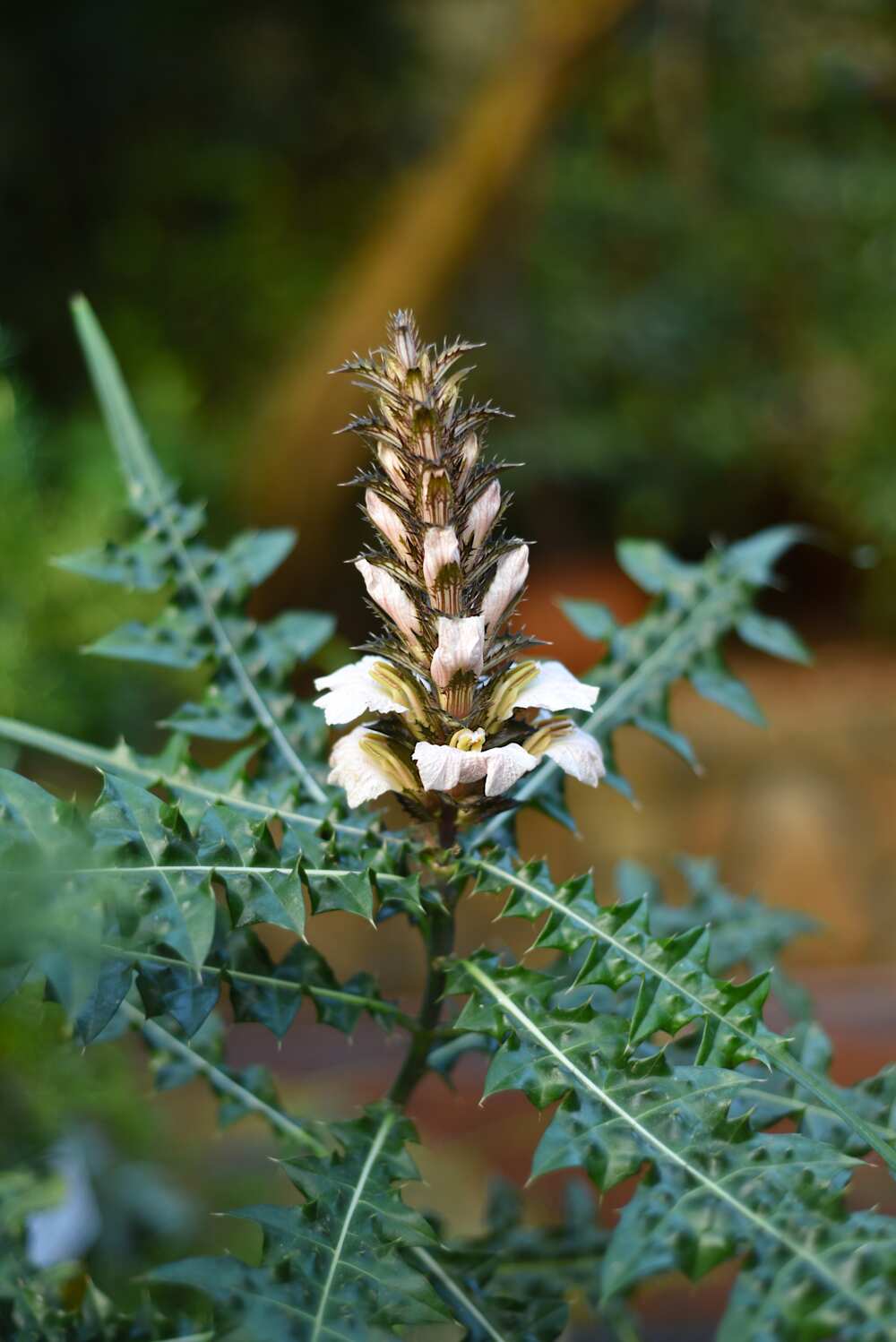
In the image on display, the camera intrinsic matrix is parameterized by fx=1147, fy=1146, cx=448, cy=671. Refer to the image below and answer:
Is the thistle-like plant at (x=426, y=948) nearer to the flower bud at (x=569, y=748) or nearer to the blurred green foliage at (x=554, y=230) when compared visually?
the flower bud at (x=569, y=748)

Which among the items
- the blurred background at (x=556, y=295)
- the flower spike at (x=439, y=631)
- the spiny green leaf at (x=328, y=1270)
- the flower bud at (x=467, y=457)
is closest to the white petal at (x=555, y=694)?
the flower spike at (x=439, y=631)

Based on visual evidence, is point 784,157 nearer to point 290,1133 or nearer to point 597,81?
point 597,81

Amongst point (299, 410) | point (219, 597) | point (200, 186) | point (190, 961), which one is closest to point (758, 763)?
point (299, 410)

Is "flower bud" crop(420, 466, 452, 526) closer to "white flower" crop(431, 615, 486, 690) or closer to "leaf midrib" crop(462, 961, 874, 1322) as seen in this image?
"white flower" crop(431, 615, 486, 690)

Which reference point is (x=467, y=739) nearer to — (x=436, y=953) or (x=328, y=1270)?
(x=436, y=953)

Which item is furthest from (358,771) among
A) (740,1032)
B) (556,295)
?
(556,295)

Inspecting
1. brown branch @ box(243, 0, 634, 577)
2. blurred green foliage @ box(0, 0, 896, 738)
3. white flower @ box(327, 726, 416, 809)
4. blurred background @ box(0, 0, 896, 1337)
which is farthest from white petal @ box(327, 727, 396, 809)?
brown branch @ box(243, 0, 634, 577)
